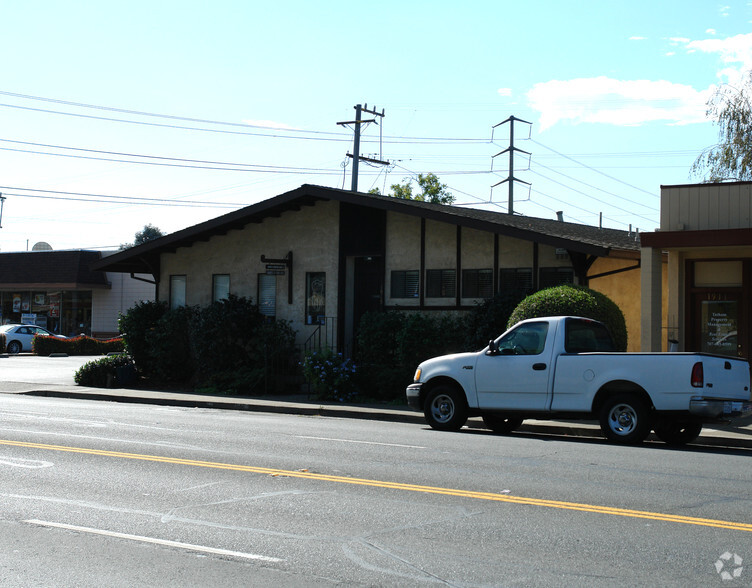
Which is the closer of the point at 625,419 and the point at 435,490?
the point at 435,490

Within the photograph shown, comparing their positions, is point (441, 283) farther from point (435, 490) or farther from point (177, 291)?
point (435, 490)

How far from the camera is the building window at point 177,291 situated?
1066 inches

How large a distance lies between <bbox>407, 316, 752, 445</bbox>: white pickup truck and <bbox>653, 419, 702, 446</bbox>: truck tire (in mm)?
15

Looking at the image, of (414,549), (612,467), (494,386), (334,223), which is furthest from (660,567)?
(334,223)

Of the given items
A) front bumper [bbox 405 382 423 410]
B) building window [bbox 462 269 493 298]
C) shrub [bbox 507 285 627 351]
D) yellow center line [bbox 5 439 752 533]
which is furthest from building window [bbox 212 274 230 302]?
yellow center line [bbox 5 439 752 533]

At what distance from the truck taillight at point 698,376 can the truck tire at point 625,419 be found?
861 millimetres

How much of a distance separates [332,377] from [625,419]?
29.3 ft

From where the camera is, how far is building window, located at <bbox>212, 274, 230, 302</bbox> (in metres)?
26.1

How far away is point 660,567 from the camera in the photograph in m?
6.06

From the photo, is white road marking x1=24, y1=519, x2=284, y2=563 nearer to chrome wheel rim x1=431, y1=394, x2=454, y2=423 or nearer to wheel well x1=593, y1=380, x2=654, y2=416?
wheel well x1=593, y1=380, x2=654, y2=416

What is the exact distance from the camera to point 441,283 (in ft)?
71.8

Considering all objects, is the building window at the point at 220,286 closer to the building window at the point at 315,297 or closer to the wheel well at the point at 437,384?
the building window at the point at 315,297

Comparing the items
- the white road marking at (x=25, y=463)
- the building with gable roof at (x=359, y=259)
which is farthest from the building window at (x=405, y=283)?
the white road marking at (x=25, y=463)

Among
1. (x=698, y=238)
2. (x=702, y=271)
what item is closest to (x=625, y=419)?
(x=698, y=238)
